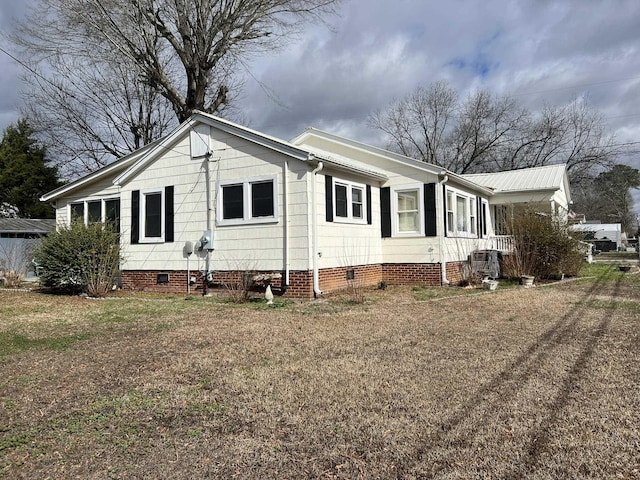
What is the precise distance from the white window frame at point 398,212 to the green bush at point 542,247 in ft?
9.67

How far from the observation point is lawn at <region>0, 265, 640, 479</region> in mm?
2934

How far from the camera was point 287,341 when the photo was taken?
6.10 metres

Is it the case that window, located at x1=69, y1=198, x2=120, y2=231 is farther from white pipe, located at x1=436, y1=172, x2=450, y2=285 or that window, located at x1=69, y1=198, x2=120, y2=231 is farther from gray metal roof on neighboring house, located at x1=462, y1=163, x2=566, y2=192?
gray metal roof on neighboring house, located at x1=462, y1=163, x2=566, y2=192

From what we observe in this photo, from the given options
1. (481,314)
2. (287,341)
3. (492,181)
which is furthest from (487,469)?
(492,181)

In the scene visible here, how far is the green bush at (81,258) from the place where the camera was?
456 inches

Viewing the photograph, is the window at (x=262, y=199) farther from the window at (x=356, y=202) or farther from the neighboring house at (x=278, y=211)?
the window at (x=356, y=202)

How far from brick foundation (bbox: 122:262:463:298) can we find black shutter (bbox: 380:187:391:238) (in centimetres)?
95

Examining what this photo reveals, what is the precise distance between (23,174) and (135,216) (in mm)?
19900

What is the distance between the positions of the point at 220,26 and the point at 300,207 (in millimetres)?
11184

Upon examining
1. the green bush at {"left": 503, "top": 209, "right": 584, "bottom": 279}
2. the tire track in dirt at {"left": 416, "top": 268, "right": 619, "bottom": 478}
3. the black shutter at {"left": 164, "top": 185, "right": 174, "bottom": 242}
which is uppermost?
the black shutter at {"left": 164, "top": 185, "right": 174, "bottom": 242}

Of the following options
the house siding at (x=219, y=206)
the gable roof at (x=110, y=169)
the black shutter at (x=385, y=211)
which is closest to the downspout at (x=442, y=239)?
the black shutter at (x=385, y=211)

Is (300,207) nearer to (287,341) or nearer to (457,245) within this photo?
(287,341)

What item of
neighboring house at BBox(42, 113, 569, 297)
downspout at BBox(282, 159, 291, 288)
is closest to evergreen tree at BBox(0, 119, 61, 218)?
neighboring house at BBox(42, 113, 569, 297)

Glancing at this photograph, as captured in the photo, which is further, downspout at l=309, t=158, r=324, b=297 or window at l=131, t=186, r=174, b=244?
window at l=131, t=186, r=174, b=244
